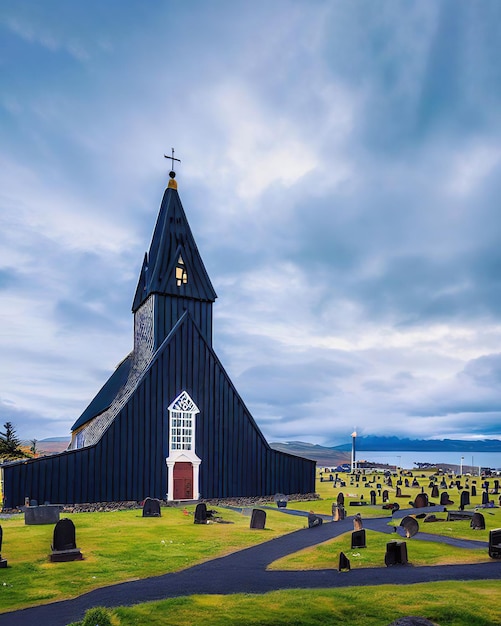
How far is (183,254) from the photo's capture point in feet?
133

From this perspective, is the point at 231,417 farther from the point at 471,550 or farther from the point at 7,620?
the point at 7,620

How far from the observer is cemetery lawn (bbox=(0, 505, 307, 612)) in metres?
13.7

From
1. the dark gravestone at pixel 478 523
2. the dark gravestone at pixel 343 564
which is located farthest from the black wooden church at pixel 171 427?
the dark gravestone at pixel 343 564

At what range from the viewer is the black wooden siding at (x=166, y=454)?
3045 cm

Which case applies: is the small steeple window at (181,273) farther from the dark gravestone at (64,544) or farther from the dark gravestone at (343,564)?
the dark gravestone at (343,564)

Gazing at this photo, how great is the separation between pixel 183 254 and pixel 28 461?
18.0m

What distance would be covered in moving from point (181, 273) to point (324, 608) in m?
30.6

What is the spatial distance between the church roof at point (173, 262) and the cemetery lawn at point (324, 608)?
28432 millimetres

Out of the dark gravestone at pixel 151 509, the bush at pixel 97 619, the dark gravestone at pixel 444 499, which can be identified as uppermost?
the bush at pixel 97 619

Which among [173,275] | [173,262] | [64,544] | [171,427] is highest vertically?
[173,262]

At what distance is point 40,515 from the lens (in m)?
23.7

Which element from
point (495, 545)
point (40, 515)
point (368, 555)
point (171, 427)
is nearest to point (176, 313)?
point (171, 427)

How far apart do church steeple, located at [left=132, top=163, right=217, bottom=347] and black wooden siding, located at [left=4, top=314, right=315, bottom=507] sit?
2098 mm

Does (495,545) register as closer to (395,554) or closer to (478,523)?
(395,554)
